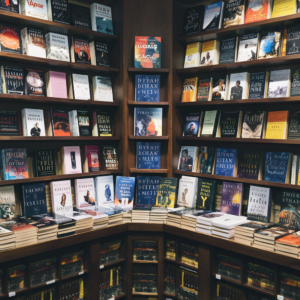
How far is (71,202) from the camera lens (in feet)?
10.2

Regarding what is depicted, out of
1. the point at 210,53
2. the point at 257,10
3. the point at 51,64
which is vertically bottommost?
the point at 51,64

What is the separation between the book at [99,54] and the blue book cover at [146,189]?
1274 millimetres

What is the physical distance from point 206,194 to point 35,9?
2.36 meters

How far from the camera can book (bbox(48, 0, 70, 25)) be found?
2898 millimetres

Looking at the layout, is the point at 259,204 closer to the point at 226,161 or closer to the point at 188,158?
the point at 226,161

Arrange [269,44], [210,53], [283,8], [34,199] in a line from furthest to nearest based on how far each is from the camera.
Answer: [210,53]
[34,199]
[269,44]
[283,8]

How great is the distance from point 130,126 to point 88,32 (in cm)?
102

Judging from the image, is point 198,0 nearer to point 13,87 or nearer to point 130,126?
point 130,126

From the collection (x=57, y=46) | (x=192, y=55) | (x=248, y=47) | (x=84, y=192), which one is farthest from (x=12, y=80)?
(x=248, y=47)

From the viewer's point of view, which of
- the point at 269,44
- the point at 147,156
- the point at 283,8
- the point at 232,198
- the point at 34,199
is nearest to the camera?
the point at 283,8

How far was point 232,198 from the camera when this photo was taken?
2984 millimetres

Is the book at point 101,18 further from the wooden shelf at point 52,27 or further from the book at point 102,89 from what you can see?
the book at point 102,89

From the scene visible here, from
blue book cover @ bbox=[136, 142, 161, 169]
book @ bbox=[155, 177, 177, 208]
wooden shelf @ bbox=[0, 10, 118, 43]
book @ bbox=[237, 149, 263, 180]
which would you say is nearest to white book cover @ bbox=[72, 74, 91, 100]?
wooden shelf @ bbox=[0, 10, 118, 43]

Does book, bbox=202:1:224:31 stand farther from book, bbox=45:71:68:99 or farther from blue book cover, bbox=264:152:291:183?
book, bbox=45:71:68:99
